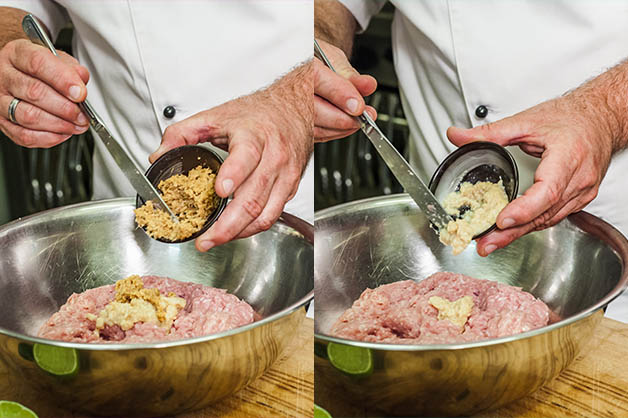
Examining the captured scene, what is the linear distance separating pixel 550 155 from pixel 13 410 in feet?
1.83

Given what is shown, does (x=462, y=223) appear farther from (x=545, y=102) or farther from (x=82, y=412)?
(x=82, y=412)

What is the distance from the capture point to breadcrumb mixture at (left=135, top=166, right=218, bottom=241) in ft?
2.02

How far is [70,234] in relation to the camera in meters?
0.65

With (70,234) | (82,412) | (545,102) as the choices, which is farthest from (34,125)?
(545,102)

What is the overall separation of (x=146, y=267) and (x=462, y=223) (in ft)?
0.97

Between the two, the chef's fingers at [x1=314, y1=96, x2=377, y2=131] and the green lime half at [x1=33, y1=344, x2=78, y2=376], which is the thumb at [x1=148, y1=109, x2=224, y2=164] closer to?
the chef's fingers at [x1=314, y1=96, x2=377, y2=131]

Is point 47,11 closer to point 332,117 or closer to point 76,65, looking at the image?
point 76,65

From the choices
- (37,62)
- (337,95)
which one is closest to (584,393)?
(337,95)

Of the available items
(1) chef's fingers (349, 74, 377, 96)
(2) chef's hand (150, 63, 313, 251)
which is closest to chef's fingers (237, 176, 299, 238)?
(2) chef's hand (150, 63, 313, 251)

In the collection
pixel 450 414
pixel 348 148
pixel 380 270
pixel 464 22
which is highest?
pixel 464 22

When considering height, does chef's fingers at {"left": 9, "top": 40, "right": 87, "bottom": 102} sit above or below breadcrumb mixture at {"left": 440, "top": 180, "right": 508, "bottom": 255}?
above

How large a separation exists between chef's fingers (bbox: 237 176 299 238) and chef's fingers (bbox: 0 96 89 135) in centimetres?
18

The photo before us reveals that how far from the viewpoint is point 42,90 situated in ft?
2.02

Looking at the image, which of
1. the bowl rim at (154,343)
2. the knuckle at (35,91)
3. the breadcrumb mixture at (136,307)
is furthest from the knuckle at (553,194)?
A: the knuckle at (35,91)
